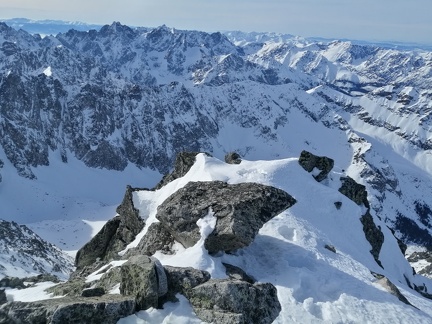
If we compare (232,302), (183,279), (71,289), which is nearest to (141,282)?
(183,279)

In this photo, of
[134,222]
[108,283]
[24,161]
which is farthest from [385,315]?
[24,161]

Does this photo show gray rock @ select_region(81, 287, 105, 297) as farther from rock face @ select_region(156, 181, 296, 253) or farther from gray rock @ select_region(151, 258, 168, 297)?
rock face @ select_region(156, 181, 296, 253)

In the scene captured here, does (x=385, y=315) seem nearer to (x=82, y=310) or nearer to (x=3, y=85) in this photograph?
(x=82, y=310)

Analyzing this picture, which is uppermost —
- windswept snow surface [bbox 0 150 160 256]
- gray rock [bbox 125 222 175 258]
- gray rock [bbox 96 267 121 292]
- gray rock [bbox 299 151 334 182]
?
gray rock [bbox 96 267 121 292]

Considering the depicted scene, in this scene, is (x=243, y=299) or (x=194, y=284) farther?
(x=194, y=284)

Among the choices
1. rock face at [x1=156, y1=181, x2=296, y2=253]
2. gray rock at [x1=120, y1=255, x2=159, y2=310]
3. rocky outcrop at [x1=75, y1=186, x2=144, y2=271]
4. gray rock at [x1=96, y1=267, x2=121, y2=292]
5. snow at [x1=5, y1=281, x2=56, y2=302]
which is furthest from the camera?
rocky outcrop at [x1=75, y1=186, x2=144, y2=271]

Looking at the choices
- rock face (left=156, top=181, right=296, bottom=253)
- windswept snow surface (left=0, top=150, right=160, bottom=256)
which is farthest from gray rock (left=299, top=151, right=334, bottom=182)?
windswept snow surface (left=0, top=150, right=160, bottom=256)
